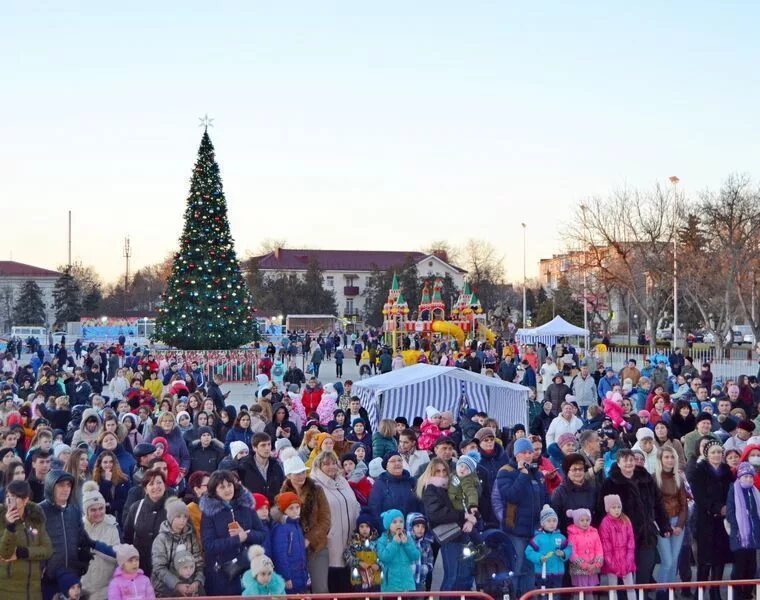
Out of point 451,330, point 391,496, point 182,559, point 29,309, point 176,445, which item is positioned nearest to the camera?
point 182,559

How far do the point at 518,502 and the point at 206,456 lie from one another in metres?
3.79

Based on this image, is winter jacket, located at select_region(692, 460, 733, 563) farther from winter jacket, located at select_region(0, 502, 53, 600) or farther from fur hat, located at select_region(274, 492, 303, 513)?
winter jacket, located at select_region(0, 502, 53, 600)

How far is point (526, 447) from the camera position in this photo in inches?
301

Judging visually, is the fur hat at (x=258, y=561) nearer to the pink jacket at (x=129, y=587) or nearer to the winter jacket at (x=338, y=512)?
the pink jacket at (x=129, y=587)

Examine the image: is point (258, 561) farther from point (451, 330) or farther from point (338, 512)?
point (451, 330)

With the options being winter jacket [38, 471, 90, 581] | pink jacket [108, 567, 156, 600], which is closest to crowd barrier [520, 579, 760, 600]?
pink jacket [108, 567, 156, 600]

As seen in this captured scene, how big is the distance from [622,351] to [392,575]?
38.9 meters

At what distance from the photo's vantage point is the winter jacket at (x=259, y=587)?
6.14 m

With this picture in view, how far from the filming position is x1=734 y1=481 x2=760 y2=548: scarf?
25.9 ft

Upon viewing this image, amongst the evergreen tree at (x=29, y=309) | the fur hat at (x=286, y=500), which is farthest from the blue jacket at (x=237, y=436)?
the evergreen tree at (x=29, y=309)

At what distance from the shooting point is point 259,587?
20.2 ft

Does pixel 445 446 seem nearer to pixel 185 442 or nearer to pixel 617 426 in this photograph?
pixel 185 442

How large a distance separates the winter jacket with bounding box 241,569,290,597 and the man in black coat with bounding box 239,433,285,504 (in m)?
2.10

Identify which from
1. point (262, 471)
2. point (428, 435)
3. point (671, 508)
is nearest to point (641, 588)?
point (671, 508)
